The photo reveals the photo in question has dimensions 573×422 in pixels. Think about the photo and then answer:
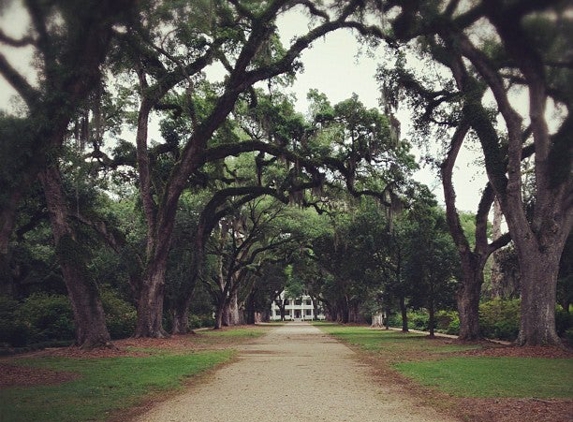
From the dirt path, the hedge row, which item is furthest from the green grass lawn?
the hedge row

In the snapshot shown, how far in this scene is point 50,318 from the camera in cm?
2084

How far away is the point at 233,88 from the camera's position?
63.1 ft

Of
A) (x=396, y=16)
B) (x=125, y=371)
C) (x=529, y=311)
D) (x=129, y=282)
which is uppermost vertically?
(x=396, y=16)

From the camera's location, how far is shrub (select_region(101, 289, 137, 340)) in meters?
Answer: 23.7

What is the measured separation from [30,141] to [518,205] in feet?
44.3

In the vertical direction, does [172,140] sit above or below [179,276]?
above

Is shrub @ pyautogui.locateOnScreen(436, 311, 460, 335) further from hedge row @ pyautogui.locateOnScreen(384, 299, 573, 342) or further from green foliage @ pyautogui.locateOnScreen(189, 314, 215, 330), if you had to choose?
green foliage @ pyautogui.locateOnScreen(189, 314, 215, 330)

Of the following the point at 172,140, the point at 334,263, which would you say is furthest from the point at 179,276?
the point at 334,263

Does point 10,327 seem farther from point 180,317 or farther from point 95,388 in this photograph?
point 180,317

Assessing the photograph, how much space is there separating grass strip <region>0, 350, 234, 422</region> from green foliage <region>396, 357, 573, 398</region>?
4.99 meters

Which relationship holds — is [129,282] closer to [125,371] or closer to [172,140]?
[172,140]

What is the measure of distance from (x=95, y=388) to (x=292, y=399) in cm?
351

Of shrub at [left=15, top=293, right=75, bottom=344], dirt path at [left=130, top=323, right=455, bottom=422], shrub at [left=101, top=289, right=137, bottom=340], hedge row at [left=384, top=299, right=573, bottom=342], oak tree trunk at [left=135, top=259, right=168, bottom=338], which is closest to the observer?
dirt path at [left=130, top=323, right=455, bottom=422]

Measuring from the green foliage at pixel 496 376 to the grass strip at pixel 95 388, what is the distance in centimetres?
499
